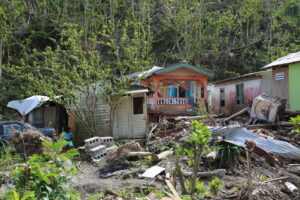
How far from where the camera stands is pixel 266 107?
14148 mm

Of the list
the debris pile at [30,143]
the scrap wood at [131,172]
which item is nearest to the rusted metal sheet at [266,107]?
the scrap wood at [131,172]

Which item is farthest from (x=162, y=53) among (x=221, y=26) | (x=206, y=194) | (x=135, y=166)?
(x=206, y=194)

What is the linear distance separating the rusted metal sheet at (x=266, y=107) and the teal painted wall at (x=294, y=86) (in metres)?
1.73

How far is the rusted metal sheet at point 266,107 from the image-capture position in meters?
13.8

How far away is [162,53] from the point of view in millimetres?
28141

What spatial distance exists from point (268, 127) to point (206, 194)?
28.4ft

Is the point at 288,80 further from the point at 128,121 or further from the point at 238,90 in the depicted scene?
the point at 128,121

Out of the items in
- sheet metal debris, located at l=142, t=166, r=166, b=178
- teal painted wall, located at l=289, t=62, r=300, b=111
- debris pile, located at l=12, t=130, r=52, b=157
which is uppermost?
teal painted wall, located at l=289, t=62, r=300, b=111

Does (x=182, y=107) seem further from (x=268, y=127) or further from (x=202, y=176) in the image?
(x=202, y=176)

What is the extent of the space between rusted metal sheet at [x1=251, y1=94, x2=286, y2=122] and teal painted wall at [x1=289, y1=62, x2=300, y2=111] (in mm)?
1732

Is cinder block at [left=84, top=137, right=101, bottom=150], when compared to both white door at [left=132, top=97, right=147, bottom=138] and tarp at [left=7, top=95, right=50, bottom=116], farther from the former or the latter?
tarp at [left=7, top=95, right=50, bottom=116]

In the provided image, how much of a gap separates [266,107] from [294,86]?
8.12ft

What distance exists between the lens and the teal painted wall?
15.1 meters

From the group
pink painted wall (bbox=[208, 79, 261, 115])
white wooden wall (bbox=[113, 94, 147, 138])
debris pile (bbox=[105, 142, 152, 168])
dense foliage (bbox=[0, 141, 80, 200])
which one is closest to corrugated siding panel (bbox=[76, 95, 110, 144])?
white wooden wall (bbox=[113, 94, 147, 138])
